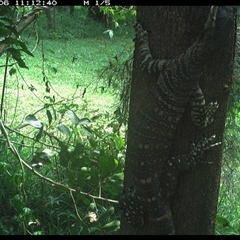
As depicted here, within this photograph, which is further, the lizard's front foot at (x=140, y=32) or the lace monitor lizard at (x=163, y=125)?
the lizard's front foot at (x=140, y=32)

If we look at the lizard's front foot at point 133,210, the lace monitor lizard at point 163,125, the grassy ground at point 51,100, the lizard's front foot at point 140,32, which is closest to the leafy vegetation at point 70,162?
the grassy ground at point 51,100

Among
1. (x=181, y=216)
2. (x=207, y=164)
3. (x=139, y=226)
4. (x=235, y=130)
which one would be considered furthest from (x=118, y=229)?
(x=235, y=130)

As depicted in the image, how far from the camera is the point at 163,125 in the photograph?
1956mm

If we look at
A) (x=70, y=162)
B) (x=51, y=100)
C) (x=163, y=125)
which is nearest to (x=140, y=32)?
(x=163, y=125)

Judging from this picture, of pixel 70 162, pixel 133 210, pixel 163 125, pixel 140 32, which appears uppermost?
pixel 140 32

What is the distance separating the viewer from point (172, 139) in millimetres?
1988

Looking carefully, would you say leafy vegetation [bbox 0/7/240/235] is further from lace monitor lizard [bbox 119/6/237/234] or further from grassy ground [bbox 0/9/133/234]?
lace monitor lizard [bbox 119/6/237/234]

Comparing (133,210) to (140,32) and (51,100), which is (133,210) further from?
(51,100)

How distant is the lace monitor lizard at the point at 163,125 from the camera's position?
1.91 metres

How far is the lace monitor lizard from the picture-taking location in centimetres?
191

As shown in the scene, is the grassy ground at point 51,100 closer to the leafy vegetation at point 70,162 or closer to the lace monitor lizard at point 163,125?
the leafy vegetation at point 70,162

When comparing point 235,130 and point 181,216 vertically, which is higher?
point 235,130
